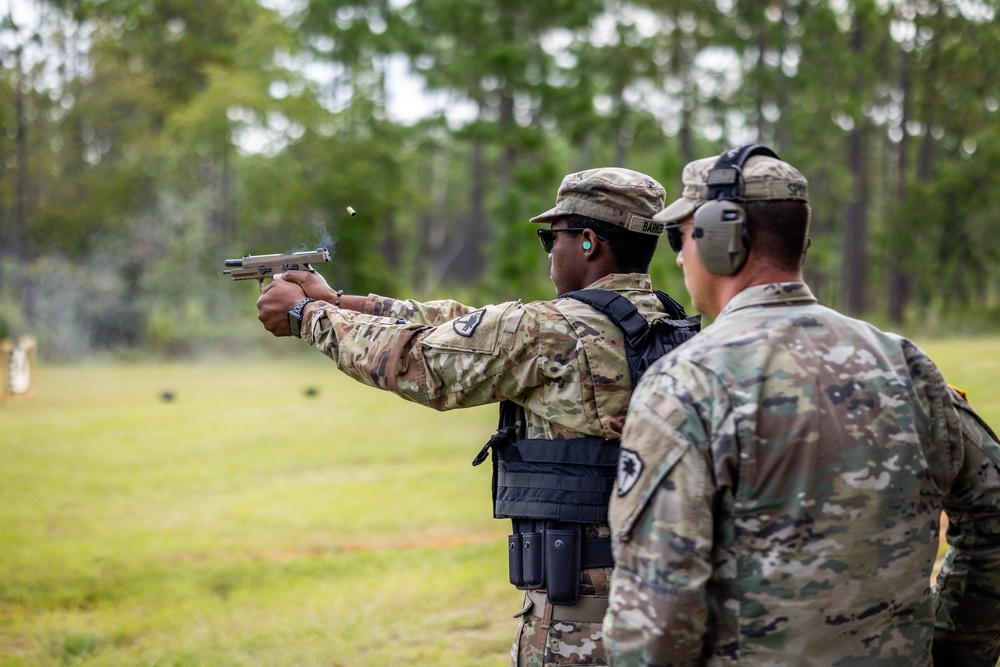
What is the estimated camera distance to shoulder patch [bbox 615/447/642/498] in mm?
1813

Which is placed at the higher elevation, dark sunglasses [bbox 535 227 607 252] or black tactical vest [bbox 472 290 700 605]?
dark sunglasses [bbox 535 227 607 252]

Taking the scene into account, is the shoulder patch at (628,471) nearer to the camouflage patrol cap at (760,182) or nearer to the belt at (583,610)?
the camouflage patrol cap at (760,182)

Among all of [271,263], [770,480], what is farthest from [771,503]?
[271,263]

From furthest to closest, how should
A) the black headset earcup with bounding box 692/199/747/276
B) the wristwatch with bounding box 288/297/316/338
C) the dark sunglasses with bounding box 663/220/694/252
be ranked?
the wristwatch with bounding box 288/297/316/338, the dark sunglasses with bounding box 663/220/694/252, the black headset earcup with bounding box 692/199/747/276

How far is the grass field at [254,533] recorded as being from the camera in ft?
20.2

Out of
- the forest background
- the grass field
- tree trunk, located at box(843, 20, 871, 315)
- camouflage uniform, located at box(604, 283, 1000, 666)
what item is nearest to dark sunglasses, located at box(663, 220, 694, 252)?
camouflage uniform, located at box(604, 283, 1000, 666)

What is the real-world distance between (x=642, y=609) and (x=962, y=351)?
8.07 metres

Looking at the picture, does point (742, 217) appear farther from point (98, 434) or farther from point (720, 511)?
point (98, 434)

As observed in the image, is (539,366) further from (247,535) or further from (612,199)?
(247,535)

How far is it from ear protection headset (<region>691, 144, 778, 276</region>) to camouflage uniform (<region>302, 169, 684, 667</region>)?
0.71 meters

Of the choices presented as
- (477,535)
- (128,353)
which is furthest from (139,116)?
(477,535)

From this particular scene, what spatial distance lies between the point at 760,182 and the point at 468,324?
942 millimetres

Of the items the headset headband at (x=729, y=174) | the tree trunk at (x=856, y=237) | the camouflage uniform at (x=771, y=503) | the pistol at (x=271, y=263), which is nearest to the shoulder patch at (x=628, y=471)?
the camouflage uniform at (x=771, y=503)

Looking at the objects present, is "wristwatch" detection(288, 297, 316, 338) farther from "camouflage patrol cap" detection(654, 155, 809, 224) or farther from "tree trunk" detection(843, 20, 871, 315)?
"tree trunk" detection(843, 20, 871, 315)
